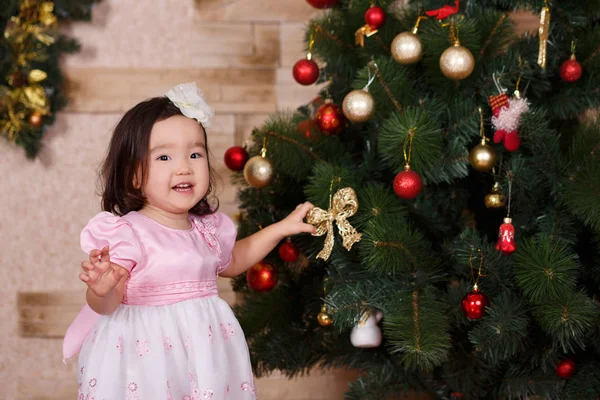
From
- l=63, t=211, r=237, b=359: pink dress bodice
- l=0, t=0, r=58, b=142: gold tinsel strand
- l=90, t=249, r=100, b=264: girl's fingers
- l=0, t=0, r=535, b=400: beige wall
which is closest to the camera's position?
l=90, t=249, r=100, b=264: girl's fingers

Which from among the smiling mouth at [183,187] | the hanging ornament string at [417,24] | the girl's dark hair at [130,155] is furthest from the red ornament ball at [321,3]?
the smiling mouth at [183,187]

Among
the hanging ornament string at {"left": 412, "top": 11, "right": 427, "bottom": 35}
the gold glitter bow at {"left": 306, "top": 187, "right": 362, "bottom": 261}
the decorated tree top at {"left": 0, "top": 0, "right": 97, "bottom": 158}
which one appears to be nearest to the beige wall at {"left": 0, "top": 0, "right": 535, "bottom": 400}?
the decorated tree top at {"left": 0, "top": 0, "right": 97, "bottom": 158}

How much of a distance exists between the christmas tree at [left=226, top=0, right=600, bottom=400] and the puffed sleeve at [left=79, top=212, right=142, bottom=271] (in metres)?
0.35

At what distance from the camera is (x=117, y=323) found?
1.27m

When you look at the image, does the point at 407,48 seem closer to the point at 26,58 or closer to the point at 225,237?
the point at 225,237

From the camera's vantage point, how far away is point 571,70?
1418mm

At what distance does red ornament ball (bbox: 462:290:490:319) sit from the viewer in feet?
4.23

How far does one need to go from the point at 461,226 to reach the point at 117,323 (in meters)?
0.76

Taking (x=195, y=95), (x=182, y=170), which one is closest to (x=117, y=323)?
(x=182, y=170)

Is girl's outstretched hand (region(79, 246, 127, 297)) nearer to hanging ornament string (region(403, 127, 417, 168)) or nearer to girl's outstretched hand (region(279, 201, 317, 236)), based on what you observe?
girl's outstretched hand (region(279, 201, 317, 236))

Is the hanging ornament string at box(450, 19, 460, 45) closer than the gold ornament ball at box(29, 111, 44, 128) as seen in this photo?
Yes

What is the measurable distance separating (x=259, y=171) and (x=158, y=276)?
360 millimetres

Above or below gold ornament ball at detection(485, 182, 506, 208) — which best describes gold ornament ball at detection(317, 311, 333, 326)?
below

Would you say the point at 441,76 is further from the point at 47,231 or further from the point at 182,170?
the point at 47,231
